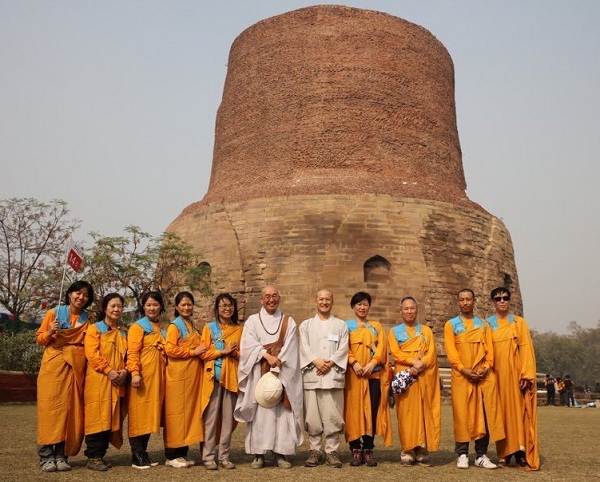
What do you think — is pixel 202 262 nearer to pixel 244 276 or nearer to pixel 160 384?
pixel 244 276

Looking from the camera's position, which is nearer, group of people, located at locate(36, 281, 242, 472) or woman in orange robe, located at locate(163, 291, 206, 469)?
group of people, located at locate(36, 281, 242, 472)

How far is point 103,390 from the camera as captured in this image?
508 cm

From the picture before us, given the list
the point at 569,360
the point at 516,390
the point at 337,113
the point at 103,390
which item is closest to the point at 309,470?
the point at 103,390

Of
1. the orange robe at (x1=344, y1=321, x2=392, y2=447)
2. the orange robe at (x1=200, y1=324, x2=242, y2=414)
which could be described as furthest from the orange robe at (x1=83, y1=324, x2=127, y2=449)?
the orange robe at (x1=344, y1=321, x2=392, y2=447)

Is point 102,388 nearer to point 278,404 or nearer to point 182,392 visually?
point 182,392

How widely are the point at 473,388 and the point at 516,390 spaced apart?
13.9 inches

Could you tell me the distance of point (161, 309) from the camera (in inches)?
220

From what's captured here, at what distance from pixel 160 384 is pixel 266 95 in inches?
472

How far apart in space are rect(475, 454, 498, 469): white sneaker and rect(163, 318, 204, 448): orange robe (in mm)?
2265

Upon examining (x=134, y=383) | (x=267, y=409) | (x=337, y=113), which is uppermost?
(x=337, y=113)

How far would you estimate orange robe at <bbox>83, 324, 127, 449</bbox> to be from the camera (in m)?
5.02

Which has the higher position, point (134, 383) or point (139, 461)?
point (134, 383)

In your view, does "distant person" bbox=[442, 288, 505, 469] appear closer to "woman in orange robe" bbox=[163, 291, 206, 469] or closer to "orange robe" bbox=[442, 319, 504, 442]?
"orange robe" bbox=[442, 319, 504, 442]

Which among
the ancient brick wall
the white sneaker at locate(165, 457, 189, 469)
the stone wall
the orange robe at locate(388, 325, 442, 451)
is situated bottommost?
the white sneaker at locate(165, 457, 189, 469)
